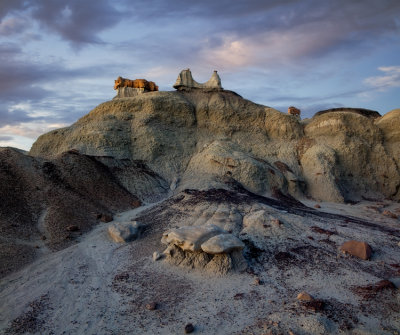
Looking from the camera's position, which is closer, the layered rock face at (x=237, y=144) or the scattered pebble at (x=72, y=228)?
the scattered pebble at (x=72, y=228)

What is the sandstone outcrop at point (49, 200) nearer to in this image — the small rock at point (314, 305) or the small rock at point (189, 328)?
the small rock at point (189, 328)

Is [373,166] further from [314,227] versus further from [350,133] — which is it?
[314,227]

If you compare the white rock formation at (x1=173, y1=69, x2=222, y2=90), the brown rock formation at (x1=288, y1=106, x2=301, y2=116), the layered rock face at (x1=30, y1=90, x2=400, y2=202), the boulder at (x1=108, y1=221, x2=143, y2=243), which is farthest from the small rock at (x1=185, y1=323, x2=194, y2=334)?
the brown rock formation at (x1=288, y1=106, x2=301, y2=116)

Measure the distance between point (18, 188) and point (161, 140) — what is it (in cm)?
801

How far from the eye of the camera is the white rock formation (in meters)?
21.5

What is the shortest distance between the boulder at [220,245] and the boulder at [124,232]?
299 centimetres

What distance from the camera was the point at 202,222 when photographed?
1077cm

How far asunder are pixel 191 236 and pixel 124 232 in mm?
2739

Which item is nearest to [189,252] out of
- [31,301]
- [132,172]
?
[31,301]

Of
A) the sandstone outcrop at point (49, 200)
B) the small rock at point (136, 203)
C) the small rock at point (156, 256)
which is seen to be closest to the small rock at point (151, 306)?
the small rock at point (156, 256)

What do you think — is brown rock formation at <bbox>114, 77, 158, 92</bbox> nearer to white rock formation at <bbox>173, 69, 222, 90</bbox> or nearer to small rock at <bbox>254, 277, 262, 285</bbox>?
white rock formation at <bbox>173, 69, 222, 90</bbox>

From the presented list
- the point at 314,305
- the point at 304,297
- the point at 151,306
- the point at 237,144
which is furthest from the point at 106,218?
the point at 237,144

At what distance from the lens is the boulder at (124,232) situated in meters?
10.3

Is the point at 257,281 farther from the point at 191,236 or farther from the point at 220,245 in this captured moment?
the point at 191,236
